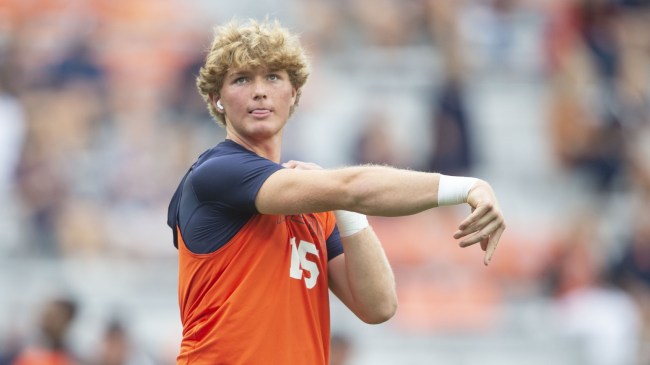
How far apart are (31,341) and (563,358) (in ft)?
14.0

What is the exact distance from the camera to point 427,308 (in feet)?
34.0

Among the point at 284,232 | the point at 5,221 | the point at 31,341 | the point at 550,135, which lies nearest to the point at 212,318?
the point at 284,232

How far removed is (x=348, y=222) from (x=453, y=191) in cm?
72

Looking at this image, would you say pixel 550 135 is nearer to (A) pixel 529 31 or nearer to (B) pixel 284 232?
(A) pixel 529 31

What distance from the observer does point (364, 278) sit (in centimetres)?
462

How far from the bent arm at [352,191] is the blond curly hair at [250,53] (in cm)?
51

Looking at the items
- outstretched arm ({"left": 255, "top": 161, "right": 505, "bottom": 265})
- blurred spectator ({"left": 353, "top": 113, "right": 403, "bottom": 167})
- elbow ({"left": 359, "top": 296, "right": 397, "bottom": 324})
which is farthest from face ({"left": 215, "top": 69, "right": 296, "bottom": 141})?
blurred spectator ({"left": 353, "top": 113, "right": 403, "bottom": 167})

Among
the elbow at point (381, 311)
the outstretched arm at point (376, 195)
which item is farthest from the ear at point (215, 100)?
the elbow at point (381, 311)

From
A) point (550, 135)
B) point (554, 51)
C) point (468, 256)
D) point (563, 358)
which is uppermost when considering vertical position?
point (554, 51)

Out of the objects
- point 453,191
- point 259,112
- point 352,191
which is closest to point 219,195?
point 259,112

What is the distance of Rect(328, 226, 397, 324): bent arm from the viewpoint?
460 cm

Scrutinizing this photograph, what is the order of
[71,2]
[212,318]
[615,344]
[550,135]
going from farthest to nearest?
[71,2] < [550,135] < [615,344] < [212,318]

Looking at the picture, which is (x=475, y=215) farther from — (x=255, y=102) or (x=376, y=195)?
(x=255, y=102)

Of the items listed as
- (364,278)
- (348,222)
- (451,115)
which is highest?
(451,115)
